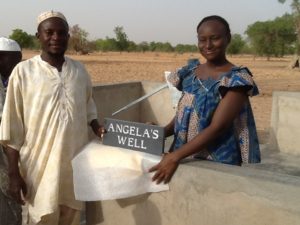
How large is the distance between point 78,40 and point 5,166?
2136 inches

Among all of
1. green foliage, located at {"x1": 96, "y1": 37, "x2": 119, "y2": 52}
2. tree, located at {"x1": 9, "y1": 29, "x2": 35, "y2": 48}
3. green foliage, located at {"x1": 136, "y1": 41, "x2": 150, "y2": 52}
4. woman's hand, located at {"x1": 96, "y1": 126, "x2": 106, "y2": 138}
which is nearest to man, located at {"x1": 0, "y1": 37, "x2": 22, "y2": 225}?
woman's hand, located at {"x1": 96, "y1": 126, "x2": 106, "y2": 138}

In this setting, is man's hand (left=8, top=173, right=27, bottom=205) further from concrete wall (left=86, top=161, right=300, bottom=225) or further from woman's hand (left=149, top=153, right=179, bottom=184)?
woman's hand (left=149, top=153, right=179, bottom=184)

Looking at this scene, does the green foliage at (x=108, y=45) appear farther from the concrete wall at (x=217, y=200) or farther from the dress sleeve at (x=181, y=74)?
the concrete wall at (x=217, y=200)

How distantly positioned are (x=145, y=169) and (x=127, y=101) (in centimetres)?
514

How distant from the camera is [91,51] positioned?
6312 cm

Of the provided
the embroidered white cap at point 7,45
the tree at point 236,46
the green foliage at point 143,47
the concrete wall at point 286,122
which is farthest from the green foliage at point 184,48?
the embroidered white cap at point 7,45

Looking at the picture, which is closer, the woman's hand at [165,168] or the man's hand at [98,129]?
the woman's hand at [165,168]

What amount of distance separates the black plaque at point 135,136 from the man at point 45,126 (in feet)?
0.79

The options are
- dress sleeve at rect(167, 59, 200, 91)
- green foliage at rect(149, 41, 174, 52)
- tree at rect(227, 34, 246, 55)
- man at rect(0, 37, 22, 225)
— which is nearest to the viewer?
dress sleeve at rect(167, 59, 200, 91)

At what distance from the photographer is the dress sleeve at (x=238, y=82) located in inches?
77.8

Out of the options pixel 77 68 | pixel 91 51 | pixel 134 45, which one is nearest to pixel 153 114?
pixel 77 68

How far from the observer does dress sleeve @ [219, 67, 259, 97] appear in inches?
77.8

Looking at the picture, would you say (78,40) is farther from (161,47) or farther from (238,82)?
(238,82)

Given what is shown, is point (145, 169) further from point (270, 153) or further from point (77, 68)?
point (270, 153)
